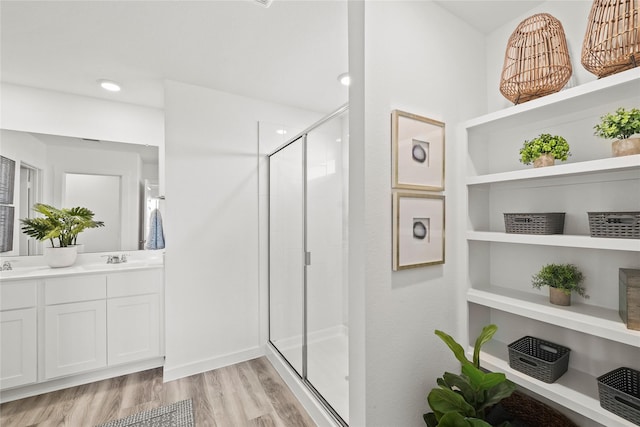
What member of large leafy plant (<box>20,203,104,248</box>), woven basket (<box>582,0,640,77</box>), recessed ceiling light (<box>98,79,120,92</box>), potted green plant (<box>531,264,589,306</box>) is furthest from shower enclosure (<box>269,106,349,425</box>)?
large leafy plant (<box>20,203,104,248</box>)

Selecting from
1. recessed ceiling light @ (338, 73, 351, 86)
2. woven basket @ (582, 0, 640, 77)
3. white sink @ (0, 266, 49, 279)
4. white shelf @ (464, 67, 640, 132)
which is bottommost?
white sink @ (0, 266, 49, 279)

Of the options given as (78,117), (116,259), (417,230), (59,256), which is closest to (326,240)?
(417,230)

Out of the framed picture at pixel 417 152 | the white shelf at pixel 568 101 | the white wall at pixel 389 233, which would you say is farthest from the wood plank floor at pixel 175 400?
the white shelf at pixel 568 101

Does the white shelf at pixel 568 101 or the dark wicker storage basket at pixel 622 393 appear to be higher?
the white shelf at pixel 568 101

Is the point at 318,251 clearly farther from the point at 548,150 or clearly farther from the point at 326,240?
the point at 548,150

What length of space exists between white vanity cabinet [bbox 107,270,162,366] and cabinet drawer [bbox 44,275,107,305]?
2.3 inches

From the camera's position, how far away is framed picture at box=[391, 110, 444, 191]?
4.28 feet

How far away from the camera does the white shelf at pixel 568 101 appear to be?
3.38ft

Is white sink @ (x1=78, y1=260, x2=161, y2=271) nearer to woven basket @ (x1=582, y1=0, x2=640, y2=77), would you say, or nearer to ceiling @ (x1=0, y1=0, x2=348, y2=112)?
ceiling @ (x1=0, y1=0, x2=348, y2=112)

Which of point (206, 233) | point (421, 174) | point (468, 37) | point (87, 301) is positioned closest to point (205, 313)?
point (206, 233)

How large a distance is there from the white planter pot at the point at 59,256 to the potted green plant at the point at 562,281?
3.28m

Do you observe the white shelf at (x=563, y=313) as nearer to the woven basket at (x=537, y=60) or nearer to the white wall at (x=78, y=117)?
the woven basket at (x=537, y=60)

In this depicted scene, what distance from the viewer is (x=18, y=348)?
2027 millimetres

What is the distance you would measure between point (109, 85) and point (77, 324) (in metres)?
1.93
